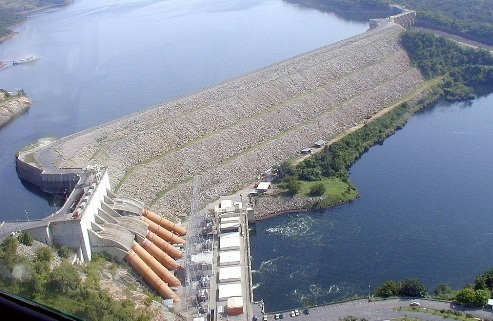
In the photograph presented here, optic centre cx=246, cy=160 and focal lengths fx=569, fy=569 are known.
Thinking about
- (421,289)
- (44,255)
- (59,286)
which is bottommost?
(421,289)

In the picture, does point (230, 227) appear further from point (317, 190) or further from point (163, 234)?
point (317, 190)

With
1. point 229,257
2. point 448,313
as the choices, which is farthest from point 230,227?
point 448,313

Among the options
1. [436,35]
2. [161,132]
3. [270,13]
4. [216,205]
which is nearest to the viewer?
[216,205]

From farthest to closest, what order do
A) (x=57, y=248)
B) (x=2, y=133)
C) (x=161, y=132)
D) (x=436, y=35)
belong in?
(x=436, y=35) < (x=2, y=133) < (x=161, y=132) < (x=57, y=248)

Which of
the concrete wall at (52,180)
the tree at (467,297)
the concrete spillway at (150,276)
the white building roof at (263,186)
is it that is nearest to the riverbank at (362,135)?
the white building roof at (263,186)

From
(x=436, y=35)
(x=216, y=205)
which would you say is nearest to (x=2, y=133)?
(x=216, y=205)

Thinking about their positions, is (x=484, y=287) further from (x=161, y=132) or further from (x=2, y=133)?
(x=2, y=133)

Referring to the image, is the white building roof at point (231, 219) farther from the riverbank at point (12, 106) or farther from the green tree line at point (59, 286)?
the riverbank at point (12, 106)
